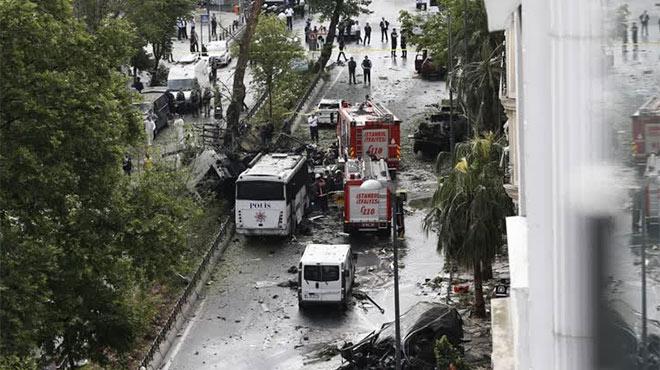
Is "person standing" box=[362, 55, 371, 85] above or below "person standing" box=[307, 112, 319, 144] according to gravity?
above

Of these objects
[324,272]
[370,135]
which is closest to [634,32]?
[324,272]

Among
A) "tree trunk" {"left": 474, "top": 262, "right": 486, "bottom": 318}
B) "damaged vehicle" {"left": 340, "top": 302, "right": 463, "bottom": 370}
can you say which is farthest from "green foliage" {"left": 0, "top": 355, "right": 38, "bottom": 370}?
"tree trunk" {"left": 474, "top": 262, "right": 486, "bottom": 318}

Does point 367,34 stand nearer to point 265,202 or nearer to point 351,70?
point 351,70

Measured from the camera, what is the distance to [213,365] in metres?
30.3

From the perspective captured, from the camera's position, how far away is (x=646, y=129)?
4352mm

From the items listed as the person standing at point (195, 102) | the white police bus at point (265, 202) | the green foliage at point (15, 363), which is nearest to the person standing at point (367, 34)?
the person standing at point (195, 102)

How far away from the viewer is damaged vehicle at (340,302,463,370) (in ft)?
91.6

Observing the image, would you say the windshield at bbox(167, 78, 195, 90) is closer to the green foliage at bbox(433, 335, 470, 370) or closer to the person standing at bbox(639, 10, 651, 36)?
the green foliage at bbox(433, 335, 470, 370)

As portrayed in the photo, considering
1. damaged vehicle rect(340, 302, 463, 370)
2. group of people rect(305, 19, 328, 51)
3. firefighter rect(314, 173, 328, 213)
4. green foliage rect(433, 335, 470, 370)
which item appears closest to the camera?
green foliage rect(433, 335, 470, 370)

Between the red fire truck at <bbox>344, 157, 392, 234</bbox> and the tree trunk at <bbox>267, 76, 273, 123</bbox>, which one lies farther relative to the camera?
the tree trunk at <bbox>267, 76, 273, 123</bbox>

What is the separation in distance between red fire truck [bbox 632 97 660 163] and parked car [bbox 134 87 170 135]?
51.3 meters

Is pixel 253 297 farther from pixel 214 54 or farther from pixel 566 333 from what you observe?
pixel 214 54

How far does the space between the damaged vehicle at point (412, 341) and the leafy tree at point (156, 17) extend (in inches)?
1382

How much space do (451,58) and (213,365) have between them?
2201 cm
